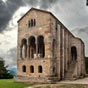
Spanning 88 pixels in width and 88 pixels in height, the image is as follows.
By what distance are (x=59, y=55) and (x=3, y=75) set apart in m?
23.6

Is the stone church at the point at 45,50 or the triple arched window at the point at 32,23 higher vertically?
the triple arched window at the point at 32,23

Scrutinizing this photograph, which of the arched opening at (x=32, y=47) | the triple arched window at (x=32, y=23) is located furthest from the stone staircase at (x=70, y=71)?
the triple arched window at (x=32, y=23)

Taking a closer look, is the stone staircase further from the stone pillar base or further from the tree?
the tree

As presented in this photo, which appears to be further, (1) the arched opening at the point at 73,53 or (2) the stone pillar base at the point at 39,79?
(1) the arched opening at the point at 73,53

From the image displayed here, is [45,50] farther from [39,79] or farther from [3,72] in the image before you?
[3,72]

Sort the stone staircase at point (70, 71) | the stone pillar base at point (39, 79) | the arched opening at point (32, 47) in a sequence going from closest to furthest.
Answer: the stone pillar base at point (39, 79)
the stone staircase at point (70, 71)
the arched opening at point (32, 47)

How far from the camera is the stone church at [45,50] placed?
52906 mm

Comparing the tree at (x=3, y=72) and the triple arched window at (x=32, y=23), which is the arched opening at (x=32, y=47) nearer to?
the triple arched window at (x=32, y=23)

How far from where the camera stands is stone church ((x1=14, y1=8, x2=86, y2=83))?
174 ft

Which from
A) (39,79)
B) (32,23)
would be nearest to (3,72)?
(32,23)

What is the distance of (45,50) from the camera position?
53312 mm

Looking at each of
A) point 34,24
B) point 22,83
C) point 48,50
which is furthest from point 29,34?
point 22,83

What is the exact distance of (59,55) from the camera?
180 ft

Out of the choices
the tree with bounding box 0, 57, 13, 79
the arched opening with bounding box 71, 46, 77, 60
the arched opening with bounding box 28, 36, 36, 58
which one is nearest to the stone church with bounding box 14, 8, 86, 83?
the arched opening with bounding box 28, 36, 36, 58
